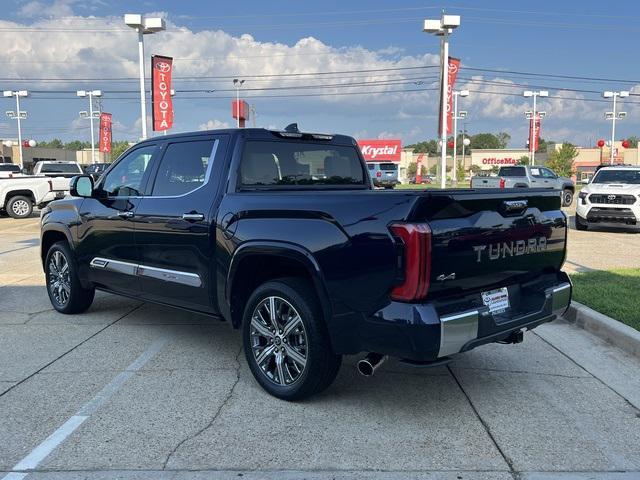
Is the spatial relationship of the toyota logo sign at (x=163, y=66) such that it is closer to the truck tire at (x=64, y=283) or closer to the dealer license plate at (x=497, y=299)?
the truck tire at (x=64, y=283)

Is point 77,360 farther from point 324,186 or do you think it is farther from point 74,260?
point 324,186

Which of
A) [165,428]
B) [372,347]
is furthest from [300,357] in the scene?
[165,428]

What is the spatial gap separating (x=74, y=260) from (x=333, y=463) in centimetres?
424

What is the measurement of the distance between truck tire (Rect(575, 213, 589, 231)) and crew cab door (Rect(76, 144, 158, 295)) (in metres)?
13.0

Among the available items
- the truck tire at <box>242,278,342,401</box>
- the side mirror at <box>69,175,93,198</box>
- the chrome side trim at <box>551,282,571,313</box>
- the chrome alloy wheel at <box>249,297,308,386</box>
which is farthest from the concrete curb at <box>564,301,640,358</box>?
the side mirror at <box>69,175,93,198</box>

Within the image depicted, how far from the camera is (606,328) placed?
568 centimetres

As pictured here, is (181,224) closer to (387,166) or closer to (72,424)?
(72,424)

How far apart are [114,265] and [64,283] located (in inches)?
53.5

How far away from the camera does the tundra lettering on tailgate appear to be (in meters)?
3.71

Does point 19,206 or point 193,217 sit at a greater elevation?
point 193,217

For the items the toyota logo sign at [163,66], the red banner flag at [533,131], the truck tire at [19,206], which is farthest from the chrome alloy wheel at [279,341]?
the red banner flag at [533,131]

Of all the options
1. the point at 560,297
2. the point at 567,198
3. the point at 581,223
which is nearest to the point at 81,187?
Result: the point at 560,297

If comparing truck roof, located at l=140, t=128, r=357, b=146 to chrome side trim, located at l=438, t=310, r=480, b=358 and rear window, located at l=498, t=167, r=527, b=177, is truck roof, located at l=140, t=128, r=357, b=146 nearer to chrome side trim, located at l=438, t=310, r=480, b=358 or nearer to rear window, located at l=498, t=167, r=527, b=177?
chrome side trim, located at l=438, t=310, r=480, b=358

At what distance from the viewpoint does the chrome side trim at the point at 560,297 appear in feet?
14.1
